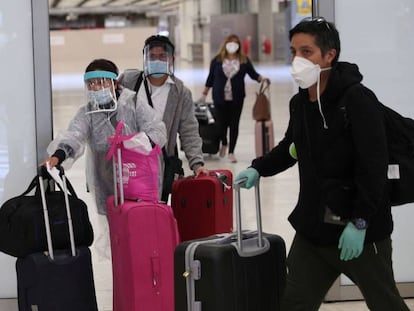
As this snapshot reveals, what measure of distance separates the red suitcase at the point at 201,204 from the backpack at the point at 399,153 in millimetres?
1971

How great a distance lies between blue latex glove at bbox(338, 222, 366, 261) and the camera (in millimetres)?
3174

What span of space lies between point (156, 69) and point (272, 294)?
1992 mm

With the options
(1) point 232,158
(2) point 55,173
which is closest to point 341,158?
(2) point 55,173

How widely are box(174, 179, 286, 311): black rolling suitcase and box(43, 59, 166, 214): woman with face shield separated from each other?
50.9 inches

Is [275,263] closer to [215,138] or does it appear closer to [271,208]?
[271,208]

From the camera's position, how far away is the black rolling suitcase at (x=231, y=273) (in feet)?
11.1

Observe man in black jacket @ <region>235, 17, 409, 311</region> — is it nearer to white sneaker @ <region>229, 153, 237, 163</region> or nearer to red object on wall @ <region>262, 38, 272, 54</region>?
white sneaker @ <region>229, 153, 237, 163</region>

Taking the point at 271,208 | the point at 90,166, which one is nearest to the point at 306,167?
the point at 90,166

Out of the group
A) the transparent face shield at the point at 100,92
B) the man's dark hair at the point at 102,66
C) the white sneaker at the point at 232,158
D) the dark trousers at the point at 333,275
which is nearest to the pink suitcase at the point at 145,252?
the transparent face shield at the point at 100,92

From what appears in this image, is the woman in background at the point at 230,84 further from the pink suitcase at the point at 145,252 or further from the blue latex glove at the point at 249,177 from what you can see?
Result: the blue latex glove at the point at 249,177

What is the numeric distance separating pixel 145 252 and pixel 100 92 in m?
0.84

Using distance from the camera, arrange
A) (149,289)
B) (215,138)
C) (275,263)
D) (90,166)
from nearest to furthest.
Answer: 1. (275,263)
2. (149,289)
3. (90,166)
4. (215,138)

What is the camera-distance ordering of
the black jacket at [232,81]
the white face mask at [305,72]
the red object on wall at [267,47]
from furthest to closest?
the red object on wall at [267,47] < the black jacket at [232,81] < the white face mask at [305,72]

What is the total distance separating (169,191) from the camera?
5164mm
